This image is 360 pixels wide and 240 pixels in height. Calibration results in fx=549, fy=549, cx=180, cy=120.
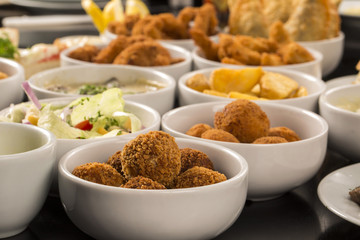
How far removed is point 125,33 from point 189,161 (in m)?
1.51

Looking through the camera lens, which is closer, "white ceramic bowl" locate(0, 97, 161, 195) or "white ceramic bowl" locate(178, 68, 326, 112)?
"white ceramic bowl" locate(0, 97, 161, 195)

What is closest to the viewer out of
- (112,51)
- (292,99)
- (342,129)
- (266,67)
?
(342,129)

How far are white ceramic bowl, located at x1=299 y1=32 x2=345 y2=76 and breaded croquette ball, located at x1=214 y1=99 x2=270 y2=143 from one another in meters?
1.16

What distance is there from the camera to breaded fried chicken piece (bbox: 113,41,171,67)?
2.18 m

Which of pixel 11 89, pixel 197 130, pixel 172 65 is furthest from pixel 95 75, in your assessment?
pixel 197 130

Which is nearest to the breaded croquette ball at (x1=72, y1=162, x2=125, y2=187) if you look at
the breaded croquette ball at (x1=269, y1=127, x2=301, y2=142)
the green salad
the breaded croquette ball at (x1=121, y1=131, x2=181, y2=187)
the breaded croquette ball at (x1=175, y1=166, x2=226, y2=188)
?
the breaded croquette ball at (x1=121, y1=131, x2=181, y2=187)

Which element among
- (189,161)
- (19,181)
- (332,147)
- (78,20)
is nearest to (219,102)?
(332,147)

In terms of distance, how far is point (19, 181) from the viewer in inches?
44.9

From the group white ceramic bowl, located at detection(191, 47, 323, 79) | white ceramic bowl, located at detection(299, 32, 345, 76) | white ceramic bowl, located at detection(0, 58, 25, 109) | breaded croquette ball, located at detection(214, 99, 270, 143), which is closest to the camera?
breaded croquette ball, located at detection(214, 99, 270, 143)

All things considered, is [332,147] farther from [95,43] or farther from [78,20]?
[78,20]

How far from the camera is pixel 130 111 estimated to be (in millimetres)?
1676

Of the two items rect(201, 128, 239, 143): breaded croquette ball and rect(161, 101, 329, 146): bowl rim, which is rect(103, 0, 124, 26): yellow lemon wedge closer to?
rect(161, 101, 329, 146): bowl rim

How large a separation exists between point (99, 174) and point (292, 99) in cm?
83

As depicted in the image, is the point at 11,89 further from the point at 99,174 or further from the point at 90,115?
the point at 99,174
